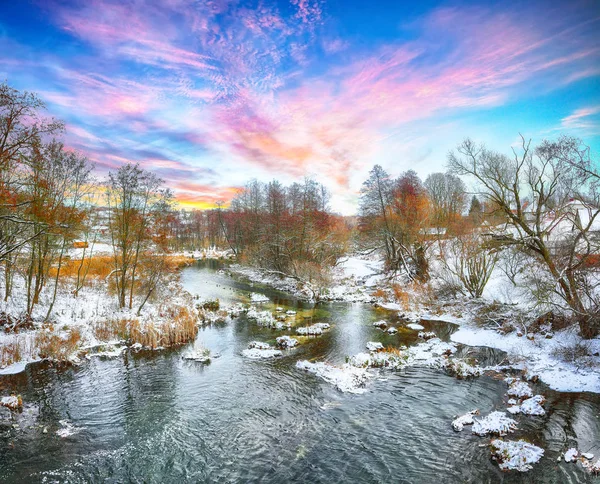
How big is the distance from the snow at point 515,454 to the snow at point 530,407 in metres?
1.95

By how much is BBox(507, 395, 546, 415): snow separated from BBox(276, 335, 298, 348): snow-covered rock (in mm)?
9326

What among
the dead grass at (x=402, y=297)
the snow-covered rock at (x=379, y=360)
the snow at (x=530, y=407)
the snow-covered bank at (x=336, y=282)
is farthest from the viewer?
the snow-covered bank at (x=336, y=282)

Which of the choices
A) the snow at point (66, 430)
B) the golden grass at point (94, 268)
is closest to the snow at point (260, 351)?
the snow at point (66, 430)

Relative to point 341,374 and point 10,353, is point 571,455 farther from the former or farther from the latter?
point 10,353

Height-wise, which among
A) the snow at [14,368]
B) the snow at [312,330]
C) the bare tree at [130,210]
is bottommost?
the snow at [312,330]

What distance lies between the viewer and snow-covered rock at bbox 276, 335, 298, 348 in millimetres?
16062

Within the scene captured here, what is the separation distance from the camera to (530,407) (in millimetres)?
9641

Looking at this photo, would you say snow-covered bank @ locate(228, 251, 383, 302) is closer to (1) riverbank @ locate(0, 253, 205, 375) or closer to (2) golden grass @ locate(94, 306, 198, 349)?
(1) riverbank @ locate(0, 253, 205, 375)

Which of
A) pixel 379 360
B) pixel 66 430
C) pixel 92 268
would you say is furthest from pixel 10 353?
pixel 92 268

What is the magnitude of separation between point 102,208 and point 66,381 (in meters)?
12.4

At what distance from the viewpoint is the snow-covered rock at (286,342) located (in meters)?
16.1

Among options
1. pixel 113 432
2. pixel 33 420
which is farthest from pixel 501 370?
pixel 33 420

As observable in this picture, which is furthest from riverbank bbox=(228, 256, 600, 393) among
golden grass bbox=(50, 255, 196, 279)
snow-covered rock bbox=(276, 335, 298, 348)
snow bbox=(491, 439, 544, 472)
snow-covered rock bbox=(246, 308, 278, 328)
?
golden grass bbox=(50, 255, 196, 279)

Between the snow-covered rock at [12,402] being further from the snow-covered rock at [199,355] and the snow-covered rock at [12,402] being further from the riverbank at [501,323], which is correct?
the riverbank at [501,323]
